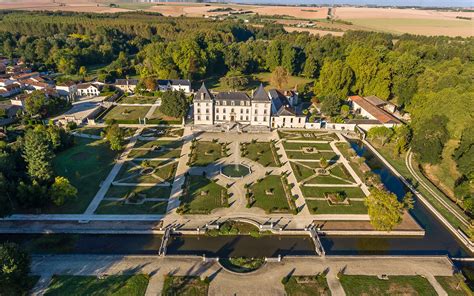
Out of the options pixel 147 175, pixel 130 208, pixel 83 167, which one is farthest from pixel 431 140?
pixel 83 167

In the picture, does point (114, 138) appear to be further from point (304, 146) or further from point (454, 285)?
point (454, 285)

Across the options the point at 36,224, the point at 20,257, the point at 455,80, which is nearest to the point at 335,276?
the point at 20,257

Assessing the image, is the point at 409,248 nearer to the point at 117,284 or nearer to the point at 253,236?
the point at 253,236

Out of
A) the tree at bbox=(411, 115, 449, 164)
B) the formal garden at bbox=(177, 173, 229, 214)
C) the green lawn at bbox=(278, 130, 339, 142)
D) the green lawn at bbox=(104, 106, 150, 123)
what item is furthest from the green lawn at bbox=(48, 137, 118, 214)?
the tree at bbox=(411, 115, 449, 164)

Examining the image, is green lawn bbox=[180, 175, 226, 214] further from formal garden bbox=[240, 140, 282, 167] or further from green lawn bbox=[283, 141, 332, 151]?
green lawn bbox=[283, 141, 332, 151]

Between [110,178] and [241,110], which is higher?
[241,110]

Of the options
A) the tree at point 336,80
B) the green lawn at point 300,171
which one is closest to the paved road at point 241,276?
the green lawn at point 300,171
